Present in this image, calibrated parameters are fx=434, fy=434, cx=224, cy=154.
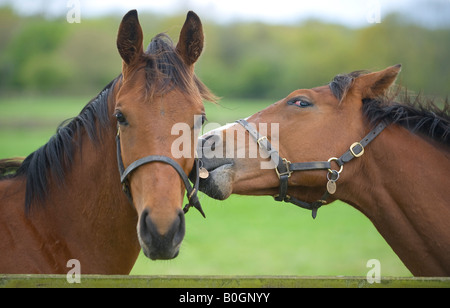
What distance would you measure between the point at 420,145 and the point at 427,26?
4399cm

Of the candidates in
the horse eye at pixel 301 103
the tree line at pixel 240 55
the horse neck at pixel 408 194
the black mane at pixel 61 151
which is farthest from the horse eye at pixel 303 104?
the tree line at pixel 240 55

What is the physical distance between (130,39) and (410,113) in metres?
2.35

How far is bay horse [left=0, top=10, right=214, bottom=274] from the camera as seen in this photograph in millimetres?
2779

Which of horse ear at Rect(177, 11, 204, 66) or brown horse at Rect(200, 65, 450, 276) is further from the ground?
horse ear at Rect(177, 11, 204, 66)

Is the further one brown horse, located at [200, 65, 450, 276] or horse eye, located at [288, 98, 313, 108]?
horse eye, located at [288, 98, 313, 108]

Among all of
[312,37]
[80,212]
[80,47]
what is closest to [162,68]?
[80,212]

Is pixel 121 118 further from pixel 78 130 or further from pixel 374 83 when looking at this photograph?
pixel 374 83

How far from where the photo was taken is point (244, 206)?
62.8 ft

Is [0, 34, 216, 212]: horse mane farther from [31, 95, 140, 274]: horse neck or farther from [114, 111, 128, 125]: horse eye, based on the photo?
[114, 111, 128, 125]: horse eye

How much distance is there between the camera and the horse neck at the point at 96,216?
3.12 m

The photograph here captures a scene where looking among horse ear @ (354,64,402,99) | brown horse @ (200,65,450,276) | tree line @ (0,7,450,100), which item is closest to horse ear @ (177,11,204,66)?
brown horse @ (200,65,450,276)

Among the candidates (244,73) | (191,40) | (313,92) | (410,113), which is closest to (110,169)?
(191,40)

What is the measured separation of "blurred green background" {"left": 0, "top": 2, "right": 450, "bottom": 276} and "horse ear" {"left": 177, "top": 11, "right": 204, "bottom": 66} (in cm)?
912
